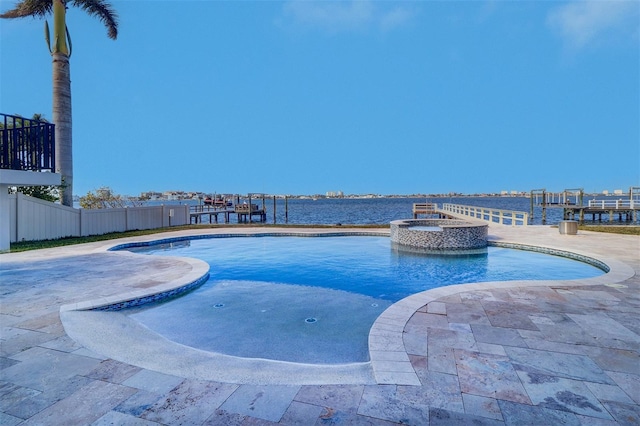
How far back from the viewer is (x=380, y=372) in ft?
9.49

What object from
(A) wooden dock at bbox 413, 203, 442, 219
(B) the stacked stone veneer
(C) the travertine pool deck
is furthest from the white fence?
(A) wooden dock at bbox 413, 203, 442, 219

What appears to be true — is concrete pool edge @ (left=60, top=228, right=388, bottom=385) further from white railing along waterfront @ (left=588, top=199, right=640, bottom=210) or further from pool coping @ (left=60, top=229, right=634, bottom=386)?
white railing along waterfront @ (left=588, top=199, right=640, bottom=210)

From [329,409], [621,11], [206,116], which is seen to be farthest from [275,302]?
[206,116]

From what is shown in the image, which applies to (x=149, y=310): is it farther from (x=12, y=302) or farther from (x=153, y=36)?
(x=153, y=36)

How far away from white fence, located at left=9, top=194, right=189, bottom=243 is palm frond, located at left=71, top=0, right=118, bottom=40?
8.04 m

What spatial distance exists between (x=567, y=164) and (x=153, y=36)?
72501mm

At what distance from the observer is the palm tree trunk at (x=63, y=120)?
504 inches

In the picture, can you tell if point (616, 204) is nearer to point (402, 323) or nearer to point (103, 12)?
point (402, 323)

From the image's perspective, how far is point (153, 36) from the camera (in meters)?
32.3

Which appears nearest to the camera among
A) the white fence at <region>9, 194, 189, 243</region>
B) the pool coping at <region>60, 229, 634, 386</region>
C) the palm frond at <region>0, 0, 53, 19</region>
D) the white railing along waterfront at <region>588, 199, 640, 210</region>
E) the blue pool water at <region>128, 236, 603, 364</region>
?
the pool coping at <region>60, 229, 634, 386</region>

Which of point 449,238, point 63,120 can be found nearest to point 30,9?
point 63,120

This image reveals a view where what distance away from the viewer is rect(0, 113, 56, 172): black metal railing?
7.97m

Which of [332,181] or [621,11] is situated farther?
[332,181]

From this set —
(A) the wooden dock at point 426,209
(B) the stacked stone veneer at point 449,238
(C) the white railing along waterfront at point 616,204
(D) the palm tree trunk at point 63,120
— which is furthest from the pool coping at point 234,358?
(C) the white railing along waterfront at point 616,204
